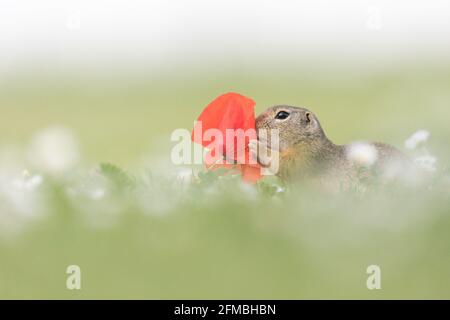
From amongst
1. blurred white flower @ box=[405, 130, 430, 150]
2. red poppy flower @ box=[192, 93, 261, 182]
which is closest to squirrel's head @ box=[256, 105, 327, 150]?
red poppy flower @ box=[192, 93, 261, 182]

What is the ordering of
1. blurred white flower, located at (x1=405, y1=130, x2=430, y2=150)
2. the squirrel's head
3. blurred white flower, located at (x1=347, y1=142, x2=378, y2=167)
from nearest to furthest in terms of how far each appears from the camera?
blurred white flower, located at (x1=347, y1=142, x2=378, y2=167) → the squirrel's head → blurred white flower, located at (x1=405, y1=130, x2=430, y2=150)

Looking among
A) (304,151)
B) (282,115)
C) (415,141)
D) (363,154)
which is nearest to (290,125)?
(282,115)

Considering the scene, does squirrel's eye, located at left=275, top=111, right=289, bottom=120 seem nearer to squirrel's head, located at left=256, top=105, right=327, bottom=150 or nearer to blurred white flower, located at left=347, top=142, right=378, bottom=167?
squirrel's head, located at left=256, top=105, right=327, bottom=150

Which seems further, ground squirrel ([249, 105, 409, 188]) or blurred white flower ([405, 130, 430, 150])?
blurred white flower ([405, 130, 430, 150])

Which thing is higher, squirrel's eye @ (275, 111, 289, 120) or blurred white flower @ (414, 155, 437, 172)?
squirrel's eye @ (275, 111, 289, 120)

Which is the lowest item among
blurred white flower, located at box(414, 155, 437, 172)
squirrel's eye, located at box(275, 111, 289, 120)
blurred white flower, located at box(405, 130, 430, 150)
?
blurred white flower, located at box(414, 155, 437, 172)
